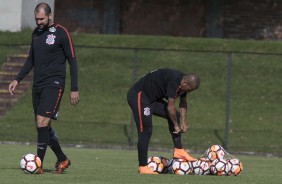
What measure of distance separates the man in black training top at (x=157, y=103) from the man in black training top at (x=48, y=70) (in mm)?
1368

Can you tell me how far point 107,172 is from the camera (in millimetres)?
14742

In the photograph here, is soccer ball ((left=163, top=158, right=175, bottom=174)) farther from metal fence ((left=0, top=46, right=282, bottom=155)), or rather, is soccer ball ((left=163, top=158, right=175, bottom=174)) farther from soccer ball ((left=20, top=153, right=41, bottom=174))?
metal fence ((left=0, top=46, right=282, bottom=155))

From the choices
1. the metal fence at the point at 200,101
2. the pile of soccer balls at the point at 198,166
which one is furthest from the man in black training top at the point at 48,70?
the metal fence at the point at 200,101

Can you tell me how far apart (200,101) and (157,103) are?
39.0 feet

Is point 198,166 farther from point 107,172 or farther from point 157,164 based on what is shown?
point 107,172

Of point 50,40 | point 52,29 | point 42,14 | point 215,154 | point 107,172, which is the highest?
point 42,14

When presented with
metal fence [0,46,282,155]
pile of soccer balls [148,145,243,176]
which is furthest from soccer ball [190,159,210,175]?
metal fence [0,46,282,155]

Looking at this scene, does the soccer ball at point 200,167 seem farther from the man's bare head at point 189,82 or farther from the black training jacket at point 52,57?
the black training jacket at point 52,57

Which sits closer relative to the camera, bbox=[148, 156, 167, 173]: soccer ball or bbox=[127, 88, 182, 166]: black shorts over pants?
bbox=[127, 88, 182, 166]: black shorts over pants

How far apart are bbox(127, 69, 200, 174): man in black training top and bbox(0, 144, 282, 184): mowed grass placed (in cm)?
57

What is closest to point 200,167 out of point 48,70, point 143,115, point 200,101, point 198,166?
point 198,166

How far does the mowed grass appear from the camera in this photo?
1316 cm

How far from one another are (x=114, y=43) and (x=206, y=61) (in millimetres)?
3332

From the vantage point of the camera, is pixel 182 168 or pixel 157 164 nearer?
pixel 182 168
